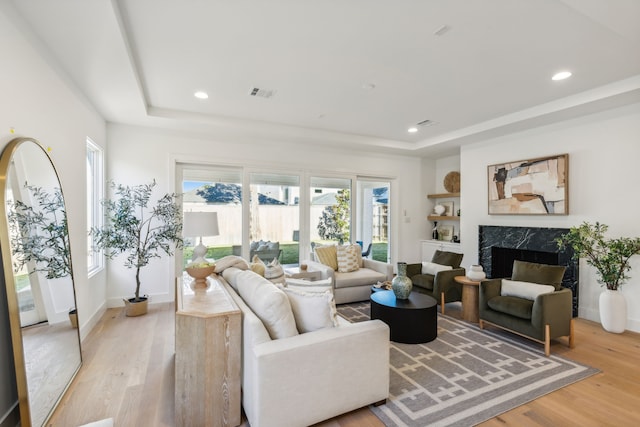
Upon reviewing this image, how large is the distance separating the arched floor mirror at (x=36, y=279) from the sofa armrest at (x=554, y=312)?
3.99 m

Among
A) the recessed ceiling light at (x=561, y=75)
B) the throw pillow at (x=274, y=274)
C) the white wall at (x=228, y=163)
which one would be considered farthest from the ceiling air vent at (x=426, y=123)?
the throw pillow at (x=274, y=274)

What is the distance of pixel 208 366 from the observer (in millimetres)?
1897

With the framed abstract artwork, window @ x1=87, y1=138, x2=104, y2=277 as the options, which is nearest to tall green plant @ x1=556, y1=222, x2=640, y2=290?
the framed abstract artwork

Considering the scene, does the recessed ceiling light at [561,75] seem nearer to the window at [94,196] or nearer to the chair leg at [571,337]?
the chair leg at [571,337]

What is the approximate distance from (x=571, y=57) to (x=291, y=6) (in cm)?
252

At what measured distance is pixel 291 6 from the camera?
6.81 feet

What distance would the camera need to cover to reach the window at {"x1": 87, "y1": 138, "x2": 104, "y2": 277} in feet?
12.2

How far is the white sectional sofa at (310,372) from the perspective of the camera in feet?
5.77

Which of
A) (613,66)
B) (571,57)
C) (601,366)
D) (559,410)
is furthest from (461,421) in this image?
(613,66)

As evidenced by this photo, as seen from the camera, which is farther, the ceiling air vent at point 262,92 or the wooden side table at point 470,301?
the wooden side table at point 470,301

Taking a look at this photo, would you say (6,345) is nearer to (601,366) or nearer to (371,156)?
(601,366)

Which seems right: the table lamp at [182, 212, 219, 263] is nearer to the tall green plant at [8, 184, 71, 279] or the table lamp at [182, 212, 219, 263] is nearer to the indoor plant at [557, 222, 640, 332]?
the tall green plant at [8, 184, 71, 279]

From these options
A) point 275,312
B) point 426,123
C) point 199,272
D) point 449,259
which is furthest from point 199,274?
point 426,123

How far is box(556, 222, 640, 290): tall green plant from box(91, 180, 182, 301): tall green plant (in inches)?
204
